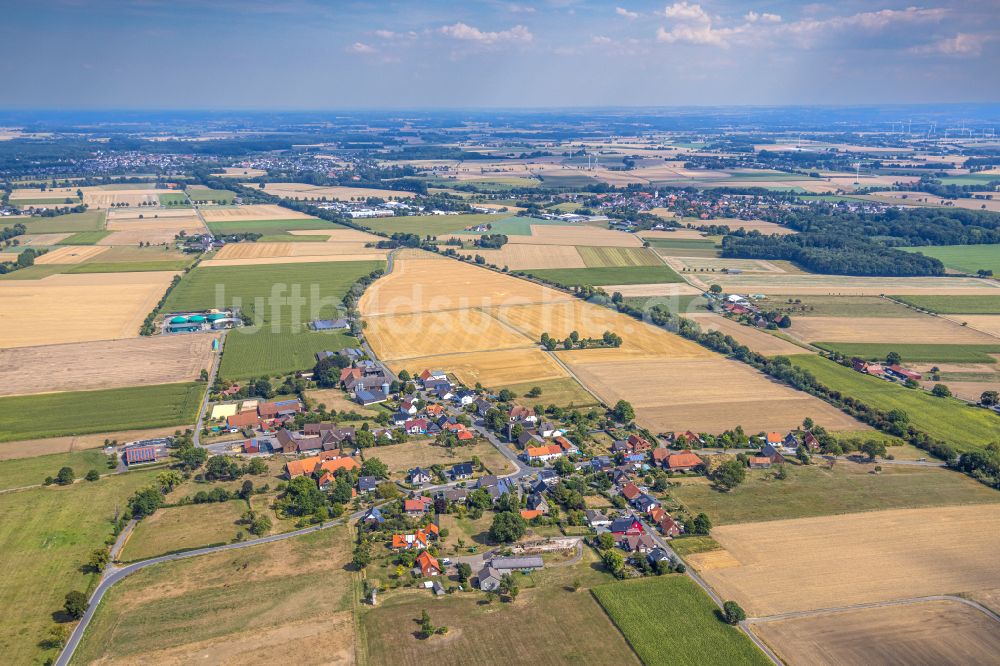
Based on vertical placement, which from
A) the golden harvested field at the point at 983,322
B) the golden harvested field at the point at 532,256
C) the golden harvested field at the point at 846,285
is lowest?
the golden harvested field at the point at 983,322

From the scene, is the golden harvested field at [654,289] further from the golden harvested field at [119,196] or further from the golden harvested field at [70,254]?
the golden harvested field at [119,196]

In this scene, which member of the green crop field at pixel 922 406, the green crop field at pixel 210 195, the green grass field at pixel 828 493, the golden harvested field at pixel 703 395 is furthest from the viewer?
the green crop field at pixel 210 195

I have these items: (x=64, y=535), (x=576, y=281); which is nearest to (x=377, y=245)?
→ (x=576, y=281)

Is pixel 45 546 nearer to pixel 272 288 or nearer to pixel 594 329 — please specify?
pixel 594 329

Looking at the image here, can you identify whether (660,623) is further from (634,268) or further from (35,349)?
(634,268)

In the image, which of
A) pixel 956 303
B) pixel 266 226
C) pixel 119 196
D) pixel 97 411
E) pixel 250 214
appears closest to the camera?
pixel 97 411

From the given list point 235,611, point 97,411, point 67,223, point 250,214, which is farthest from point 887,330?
point 67,223

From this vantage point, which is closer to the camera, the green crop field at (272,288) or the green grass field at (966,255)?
the green crop field at (272,288)

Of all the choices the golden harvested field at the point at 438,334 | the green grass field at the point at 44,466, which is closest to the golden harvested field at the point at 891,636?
the green grass field at the point at 44,466

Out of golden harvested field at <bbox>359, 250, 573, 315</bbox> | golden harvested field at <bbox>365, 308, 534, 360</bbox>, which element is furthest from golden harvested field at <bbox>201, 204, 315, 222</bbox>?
golden harvested field at <bbox>365, 308, 534, 360</bbox>
